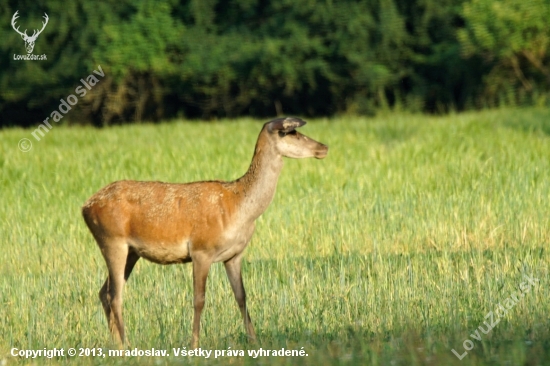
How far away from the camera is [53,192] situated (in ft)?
48.9

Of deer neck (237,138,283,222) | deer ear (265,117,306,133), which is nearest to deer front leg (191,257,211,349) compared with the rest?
deer neck (237,138,283,222)

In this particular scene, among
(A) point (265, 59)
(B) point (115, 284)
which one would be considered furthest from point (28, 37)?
(B) point (115, 284)

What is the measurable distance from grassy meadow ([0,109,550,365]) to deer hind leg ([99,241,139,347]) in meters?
0.15

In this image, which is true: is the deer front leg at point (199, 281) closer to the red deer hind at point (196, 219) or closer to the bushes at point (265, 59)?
the red deer hind at point (196, 219)

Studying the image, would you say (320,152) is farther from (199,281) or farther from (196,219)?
(199,281)

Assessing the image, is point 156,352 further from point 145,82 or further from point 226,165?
point 145,82

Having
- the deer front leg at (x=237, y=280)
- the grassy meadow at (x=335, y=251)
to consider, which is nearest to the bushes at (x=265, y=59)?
the grassy meadow at (x=335, y=251)

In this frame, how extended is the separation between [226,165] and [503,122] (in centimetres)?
654

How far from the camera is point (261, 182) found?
297 inches

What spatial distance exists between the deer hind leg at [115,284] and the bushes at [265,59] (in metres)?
21.3

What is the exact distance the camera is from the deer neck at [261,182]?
7492 mm

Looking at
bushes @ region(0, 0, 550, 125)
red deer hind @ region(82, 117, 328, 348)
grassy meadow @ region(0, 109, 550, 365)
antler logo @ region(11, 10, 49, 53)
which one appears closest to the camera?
grassy meadow @ region(0, 109, 550, 365)

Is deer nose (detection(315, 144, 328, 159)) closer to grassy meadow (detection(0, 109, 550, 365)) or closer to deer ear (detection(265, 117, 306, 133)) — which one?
deer ear (detection(265, 117, 306, 133))

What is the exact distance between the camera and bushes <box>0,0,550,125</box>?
29906 millimetres
